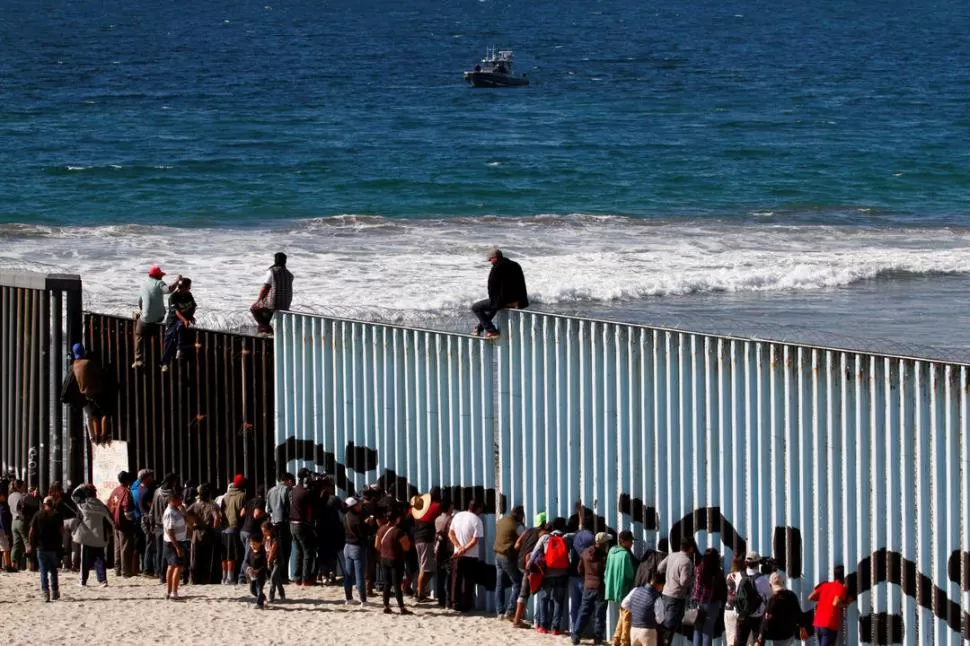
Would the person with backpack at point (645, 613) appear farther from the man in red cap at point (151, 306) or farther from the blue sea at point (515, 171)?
the man in red cap at point (151, 306)

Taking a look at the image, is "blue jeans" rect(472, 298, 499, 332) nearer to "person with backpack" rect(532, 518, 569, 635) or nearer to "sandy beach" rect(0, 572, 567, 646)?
"person with backpack" rect(532, 518, 569, 635)

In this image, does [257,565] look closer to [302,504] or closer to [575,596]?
[302,504]

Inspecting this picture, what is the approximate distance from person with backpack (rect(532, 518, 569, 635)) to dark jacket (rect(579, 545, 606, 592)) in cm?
19

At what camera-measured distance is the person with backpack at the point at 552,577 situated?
1491 centimetres

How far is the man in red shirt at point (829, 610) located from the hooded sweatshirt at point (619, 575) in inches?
72.8

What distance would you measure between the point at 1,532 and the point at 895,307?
19364 mm

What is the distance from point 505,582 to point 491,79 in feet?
256

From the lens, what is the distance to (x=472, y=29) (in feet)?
444

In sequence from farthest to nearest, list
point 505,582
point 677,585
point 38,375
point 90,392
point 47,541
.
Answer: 1. point 38,375
2. point 90,392
3. point 47,541
4. point 505,582
5. point 677,585

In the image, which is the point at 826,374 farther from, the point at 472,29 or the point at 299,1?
the point at 299,1

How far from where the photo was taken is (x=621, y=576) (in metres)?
14.6

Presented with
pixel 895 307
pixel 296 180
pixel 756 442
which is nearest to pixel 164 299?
pixel 756 442

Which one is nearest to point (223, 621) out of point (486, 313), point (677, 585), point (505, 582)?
point (505, 582)

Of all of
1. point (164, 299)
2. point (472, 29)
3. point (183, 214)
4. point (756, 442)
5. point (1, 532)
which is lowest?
point (1, 532)
